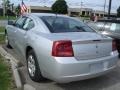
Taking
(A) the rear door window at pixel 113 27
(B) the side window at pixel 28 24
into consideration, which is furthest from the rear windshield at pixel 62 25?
(A) the rear door window at pixel 113 27

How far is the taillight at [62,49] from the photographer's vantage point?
551cm

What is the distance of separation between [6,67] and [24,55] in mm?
660

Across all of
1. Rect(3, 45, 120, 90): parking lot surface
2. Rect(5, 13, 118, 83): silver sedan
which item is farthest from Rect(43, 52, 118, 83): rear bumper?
Rect(3, 45, 120, 90): parking lot surface

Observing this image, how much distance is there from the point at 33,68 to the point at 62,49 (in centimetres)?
124

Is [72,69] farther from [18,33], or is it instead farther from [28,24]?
[18,33]

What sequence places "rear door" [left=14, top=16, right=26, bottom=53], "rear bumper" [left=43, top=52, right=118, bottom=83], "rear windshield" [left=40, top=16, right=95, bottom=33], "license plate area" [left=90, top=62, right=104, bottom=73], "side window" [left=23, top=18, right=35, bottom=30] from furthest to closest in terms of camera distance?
"rear door" [left=14, top=16, right=26, bottom=53]
"side window" [left=23, top=18, right=35, bottom=30]
"rear windshield" [left=40, top=16, right=95, bottom=33]
"license plate area" [left=90, top=62, right=104, bottom=73]
"rear bumper" [left=43, top=52, right=118, bottom=83]

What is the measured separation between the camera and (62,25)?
6.76 metres

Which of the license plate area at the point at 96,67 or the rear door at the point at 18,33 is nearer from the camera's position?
the license plate area at the point at 96,67

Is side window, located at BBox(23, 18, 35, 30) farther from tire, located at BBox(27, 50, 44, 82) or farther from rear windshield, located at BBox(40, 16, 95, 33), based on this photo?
tire, located at BBox(27, 50, 44, 82)


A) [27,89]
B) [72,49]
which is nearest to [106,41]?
[72,49]

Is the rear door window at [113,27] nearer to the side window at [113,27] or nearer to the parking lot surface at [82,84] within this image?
the side window at [113,27]

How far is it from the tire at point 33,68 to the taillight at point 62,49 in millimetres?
873

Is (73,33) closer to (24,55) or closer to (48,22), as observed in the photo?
(48,22)

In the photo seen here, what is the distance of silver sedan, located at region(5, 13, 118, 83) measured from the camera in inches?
217
